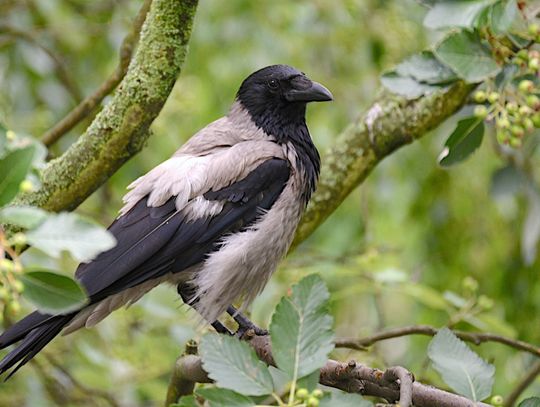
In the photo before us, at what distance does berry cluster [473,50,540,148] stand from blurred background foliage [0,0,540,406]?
1356mm

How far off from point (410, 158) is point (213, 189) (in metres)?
2.05

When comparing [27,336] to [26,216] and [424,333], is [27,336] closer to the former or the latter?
[424,333]

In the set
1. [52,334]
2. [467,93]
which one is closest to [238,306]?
[52,334]

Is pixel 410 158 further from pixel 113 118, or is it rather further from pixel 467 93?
pixel 113 118

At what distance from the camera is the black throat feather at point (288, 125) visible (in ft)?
12.0

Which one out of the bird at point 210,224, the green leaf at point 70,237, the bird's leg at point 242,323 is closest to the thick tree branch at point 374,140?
the bird at point 210,224

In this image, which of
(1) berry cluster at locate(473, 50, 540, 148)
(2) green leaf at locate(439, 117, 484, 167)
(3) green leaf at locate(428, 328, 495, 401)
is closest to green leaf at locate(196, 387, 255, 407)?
(3) green leaf at locate(428, 328, 495, 401)

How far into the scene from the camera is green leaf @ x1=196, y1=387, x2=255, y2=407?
5.61ft

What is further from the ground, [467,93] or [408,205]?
[467,93]

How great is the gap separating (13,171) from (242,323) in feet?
6.51

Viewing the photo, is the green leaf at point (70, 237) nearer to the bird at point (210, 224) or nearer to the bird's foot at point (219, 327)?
the bird at point (210, 224)

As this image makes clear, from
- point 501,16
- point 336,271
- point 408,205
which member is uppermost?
point 501,16

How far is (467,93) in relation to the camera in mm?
3555

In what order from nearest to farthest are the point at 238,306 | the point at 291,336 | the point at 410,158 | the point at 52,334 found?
the point at 291,336 < the point at 52,334 < the point at 238,306 < the point at 410,158
